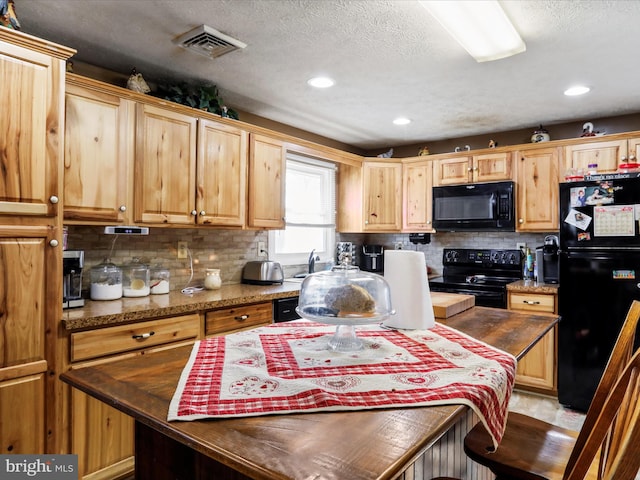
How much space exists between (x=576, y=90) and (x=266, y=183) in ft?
7.72

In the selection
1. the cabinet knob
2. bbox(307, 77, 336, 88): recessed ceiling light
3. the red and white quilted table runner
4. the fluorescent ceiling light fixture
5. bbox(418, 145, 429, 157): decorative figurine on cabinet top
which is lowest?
the cabinet knob

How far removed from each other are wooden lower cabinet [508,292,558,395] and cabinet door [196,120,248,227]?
2.38 meters

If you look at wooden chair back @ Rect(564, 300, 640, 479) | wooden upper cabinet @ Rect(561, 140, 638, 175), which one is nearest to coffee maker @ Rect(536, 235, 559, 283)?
wooden upper cabinet @ Rect(561, 140, 638, 175)

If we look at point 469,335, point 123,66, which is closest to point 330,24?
point 123,66

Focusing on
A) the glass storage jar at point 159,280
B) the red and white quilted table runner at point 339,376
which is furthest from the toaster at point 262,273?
the red and white quilted table runner at point 339,376

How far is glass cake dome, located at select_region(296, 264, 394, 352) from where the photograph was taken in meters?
1.29

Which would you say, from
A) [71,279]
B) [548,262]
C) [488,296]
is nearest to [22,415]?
[71,279]

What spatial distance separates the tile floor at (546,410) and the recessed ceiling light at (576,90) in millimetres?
2326

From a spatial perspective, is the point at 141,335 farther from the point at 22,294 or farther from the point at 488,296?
the point at 488,296

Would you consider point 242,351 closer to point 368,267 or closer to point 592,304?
point 592,304

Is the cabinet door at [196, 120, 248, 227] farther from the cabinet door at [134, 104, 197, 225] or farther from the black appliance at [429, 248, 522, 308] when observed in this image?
the black appliance at [429, 248, 522, 308]

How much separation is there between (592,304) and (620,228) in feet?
1.89

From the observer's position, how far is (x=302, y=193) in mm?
4164

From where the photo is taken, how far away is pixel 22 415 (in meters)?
1.82
